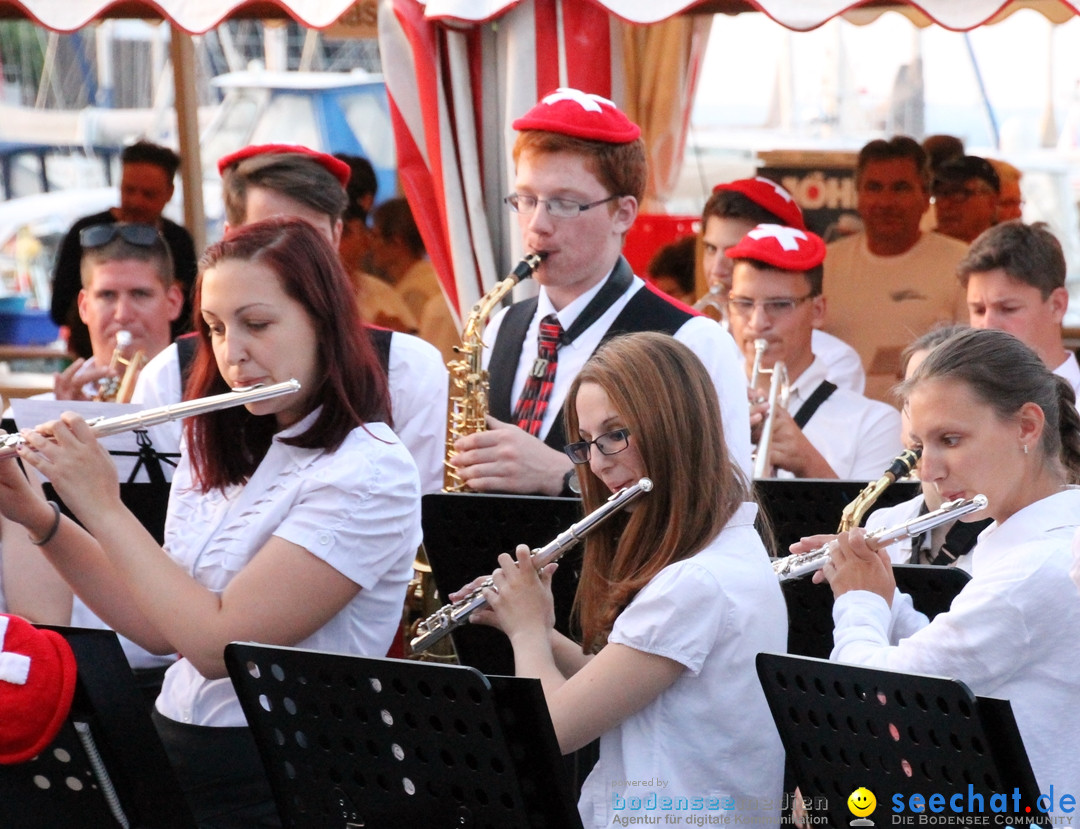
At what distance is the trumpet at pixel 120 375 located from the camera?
379 centimetres

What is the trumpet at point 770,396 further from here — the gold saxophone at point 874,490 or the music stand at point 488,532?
the music stand at point 488,532

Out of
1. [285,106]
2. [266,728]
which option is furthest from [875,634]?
[285,106]

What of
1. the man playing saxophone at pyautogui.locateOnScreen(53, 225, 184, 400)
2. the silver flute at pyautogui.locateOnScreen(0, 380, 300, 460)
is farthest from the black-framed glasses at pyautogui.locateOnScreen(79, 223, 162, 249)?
the silver flute at pyautogui.locateOnScreen(0, 380, 300, 460)

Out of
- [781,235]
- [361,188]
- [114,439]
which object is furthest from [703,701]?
[361,188]

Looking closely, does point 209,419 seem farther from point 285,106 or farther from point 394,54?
point 285,106

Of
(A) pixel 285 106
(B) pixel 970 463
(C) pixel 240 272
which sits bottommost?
(B) pixel 970 463

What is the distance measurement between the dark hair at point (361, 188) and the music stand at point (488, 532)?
327 centimetres

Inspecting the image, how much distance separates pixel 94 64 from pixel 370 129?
4.67 ft

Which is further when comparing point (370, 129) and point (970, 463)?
point (370, 129)

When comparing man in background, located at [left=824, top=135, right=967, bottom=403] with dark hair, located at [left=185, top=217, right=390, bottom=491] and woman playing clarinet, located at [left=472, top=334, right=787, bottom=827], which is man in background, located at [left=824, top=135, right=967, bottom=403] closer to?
woman playing clarinet, located at [left=472, top=334, right=787, bottom=827]

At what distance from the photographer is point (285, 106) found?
21.7 ft

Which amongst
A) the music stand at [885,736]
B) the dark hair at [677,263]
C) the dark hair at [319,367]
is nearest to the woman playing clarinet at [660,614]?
the music stand at [885,736]

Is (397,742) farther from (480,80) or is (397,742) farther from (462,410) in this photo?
(480,80)

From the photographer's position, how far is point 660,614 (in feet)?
6.91
